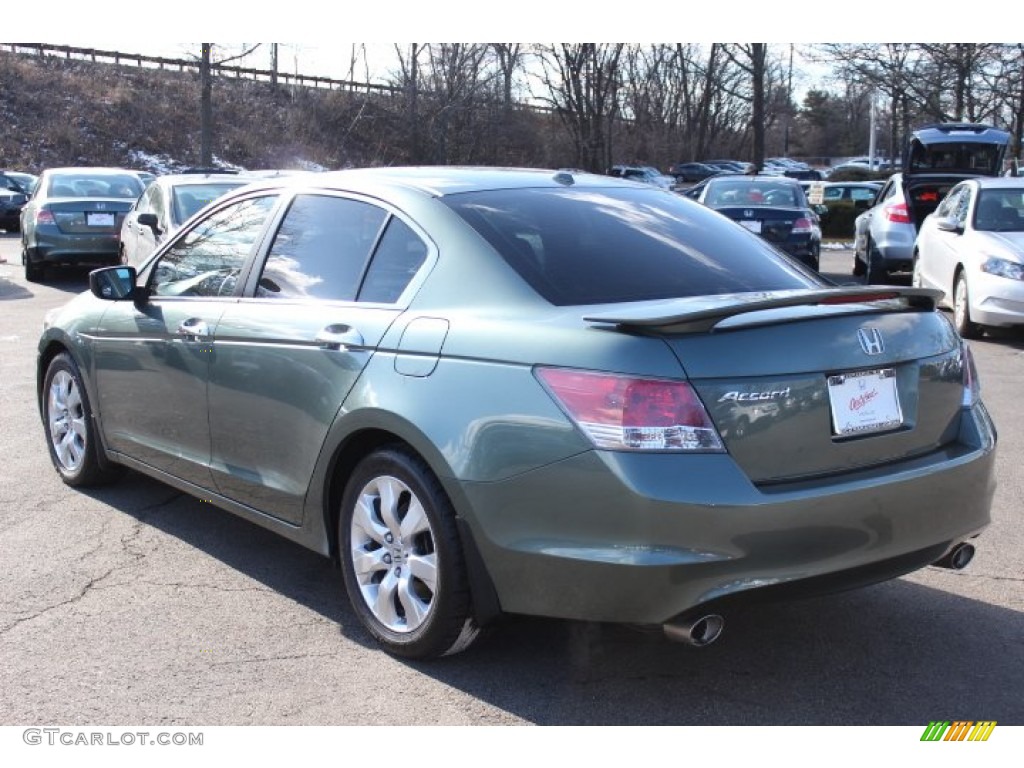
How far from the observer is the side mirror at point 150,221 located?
12070 mm

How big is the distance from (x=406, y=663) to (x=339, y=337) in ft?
3.59

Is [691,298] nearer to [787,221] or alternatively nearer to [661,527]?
[661,527]

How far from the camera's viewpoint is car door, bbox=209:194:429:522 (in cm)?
396

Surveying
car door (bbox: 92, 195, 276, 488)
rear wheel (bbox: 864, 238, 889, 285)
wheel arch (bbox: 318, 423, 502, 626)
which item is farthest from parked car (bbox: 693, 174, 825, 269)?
wheel arch (bbox: 318, 423, 502, 626)

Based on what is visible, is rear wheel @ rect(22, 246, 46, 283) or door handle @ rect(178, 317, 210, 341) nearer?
door handle @ rect(178, 317, 210, 341)

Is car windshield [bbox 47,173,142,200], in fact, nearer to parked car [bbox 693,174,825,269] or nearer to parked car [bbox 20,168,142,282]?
parked car [bbox 20,168,142,282]

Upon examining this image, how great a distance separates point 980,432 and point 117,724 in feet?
9.17

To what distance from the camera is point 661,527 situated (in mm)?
3098

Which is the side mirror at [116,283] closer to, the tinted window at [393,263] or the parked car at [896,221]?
the tinted window at [393,263]

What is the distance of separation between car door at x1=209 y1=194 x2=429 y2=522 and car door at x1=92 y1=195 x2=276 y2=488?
0.16 meters

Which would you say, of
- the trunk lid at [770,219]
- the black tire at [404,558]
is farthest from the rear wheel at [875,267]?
the black tire at [404,558]

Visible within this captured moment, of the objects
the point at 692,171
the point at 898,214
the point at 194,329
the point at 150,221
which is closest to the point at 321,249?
the point at 194,329

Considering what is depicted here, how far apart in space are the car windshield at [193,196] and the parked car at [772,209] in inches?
233

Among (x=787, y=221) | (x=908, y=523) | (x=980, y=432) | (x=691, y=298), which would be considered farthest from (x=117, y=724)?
(x=787, y=221)
